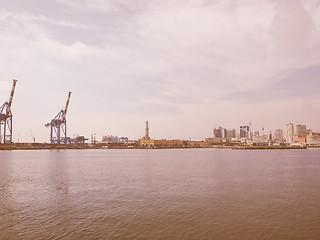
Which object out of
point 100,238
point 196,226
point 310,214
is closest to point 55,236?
point 100,238

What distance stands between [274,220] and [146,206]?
9.53 metres

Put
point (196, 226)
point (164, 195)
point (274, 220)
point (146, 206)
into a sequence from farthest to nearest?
1. point (164, 195)
2. point (146, 206)
3. point (274, 220)
4. point (196, 226)

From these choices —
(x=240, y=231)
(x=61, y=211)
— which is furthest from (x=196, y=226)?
(x=61, y=211)

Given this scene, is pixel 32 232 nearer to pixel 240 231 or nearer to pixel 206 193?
pixel 240 231

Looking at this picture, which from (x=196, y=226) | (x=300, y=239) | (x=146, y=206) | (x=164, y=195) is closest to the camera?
(x=300, y=239)

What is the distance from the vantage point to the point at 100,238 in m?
13.3

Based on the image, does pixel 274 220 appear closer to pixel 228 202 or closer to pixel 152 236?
pixel 228 202

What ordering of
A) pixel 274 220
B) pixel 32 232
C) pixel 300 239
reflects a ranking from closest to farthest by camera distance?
pixel 300 239, pixel 32 232, pixel 274 220

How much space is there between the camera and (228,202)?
21.2 metres

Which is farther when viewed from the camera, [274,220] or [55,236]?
[274,220]

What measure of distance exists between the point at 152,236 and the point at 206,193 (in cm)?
1253

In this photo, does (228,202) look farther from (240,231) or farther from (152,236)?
(152,236)

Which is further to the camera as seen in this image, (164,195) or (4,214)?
(164,195)

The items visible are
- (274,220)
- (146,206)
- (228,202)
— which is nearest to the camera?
(274,220)
